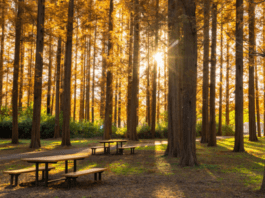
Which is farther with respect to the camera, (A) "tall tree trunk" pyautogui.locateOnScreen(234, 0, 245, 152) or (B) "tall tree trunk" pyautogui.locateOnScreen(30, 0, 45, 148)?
(B) "tall tree trunk" pyautogui.locateOnScreen(30, 0, 45, 148)

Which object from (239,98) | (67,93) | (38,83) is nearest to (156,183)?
(239,98)

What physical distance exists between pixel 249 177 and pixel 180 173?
Result: 181 cm

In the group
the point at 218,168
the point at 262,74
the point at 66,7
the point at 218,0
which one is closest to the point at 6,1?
the point at 66,7

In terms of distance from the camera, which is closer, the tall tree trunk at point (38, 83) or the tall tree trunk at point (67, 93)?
the tall tree trunk at point (38, 83)

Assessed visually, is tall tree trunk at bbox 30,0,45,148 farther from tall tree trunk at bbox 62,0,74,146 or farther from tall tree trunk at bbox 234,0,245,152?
tall tree trunk at bbox 234,0,245,152

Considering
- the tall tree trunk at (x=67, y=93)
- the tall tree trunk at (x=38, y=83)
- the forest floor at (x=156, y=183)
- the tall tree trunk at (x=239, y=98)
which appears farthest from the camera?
the tall tree trunk at (x=67, y=93)

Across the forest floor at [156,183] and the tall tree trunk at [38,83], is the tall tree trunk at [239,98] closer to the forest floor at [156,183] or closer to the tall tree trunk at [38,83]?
the forest floor at [156,183]

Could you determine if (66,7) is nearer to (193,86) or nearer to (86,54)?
(193,86)

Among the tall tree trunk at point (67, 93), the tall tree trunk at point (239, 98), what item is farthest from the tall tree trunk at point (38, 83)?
the tall tree trunk at point (239, 98)

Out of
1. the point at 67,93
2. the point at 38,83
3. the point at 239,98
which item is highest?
the point at 38,83

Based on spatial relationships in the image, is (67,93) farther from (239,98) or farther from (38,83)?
(239,98)

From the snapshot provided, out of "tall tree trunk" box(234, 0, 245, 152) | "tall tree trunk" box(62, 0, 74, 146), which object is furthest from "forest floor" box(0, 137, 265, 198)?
"tall tree trunk" box(62, 0, 74, 146)

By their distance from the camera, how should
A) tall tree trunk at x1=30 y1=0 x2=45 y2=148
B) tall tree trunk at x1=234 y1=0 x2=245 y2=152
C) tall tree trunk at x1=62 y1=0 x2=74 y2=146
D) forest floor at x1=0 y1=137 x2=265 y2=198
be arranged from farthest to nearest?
tall tree trunk at x1=62 y1=0 x2=74 y2=146
tall tree trunk at x1=30 y1=0 x2=45 y2=148
tall tree trunk at x1=234 y1=0 x2=245 y2=152
forest floor at x1=0 y1=137 x2=265 y2=198

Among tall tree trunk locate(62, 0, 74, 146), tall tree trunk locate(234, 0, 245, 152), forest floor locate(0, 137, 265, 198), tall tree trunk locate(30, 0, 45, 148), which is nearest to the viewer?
forest floor locate(0, 137, 265, 198)
